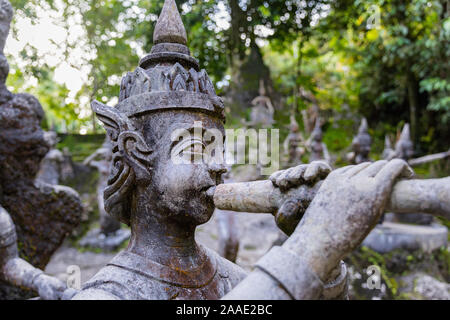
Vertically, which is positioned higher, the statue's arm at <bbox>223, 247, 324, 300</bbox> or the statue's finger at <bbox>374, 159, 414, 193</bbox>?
the statue's finger at <bbox>374, 159, 414, 193</bbox>

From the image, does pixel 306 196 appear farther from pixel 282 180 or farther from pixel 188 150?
pixel 188 150

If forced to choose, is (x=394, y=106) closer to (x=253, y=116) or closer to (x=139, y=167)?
(x=253, y=116)

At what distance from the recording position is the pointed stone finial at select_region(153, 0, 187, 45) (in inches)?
78.4

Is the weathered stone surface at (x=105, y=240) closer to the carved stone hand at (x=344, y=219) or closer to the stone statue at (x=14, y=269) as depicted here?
the stone statue at (x=14, y=269)

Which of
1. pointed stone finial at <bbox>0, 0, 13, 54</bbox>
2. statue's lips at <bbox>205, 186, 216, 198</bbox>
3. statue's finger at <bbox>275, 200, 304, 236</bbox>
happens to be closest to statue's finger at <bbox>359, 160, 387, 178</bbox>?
statue's finger at <bbox>275, 200, 304, 236</bbox>

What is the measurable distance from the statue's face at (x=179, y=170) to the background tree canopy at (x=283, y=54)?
2449 mm

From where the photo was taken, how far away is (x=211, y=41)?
5402 mm

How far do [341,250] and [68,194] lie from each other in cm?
376

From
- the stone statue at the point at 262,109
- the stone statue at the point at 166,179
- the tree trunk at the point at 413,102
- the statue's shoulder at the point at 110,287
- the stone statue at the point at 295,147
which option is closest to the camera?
the statue's shoulder at the point at 110,287

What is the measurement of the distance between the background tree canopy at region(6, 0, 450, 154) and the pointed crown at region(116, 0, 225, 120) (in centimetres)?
218

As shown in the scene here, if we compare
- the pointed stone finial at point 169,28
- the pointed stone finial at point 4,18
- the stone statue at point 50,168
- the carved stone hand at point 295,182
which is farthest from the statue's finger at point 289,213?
the stone statue at point 50,168

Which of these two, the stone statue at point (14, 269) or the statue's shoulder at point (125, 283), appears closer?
the statue's shoulder at point (125, 283)

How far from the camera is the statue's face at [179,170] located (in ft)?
5.63

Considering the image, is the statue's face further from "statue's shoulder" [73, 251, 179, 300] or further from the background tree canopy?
the background tree canopy
